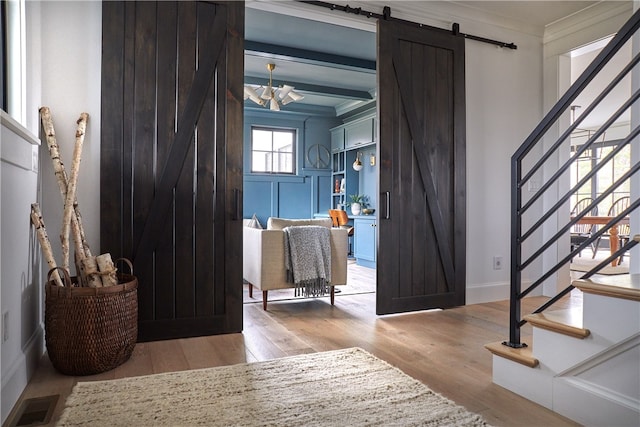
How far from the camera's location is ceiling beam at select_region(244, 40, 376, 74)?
520cm

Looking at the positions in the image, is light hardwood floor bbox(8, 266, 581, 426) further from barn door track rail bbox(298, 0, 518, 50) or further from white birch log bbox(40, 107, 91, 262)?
barn door track rail bbox(298, 0, 518, 50)

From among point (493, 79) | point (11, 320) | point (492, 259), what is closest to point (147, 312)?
point (11, 320)

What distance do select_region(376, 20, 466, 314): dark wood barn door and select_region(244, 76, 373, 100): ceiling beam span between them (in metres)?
3.31

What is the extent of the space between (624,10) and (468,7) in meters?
1.29

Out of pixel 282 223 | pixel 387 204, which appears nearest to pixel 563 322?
pixel 387 204

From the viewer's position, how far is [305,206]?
8602 millimetres

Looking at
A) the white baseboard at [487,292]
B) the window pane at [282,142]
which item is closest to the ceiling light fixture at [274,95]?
the window pane at [282,142]

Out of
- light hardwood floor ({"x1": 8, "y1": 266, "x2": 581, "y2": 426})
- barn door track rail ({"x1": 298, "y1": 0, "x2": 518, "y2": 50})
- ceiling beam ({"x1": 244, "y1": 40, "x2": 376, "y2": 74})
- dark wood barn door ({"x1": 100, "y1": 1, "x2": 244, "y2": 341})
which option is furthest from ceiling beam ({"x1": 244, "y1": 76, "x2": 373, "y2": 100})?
light hardwood floor ({"x1": 8, "y1": 266, "x2": 581, "y2": 426})

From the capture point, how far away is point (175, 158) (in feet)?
9.66

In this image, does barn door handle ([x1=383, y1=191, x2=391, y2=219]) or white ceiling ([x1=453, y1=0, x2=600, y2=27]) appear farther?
white ceiling ([x1=453, y1=0, x2=600, y2=27])

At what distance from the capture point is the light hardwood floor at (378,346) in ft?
6.60

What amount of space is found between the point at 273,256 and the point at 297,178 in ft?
15.9

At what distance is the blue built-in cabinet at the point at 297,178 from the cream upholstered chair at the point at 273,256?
4.09 meters

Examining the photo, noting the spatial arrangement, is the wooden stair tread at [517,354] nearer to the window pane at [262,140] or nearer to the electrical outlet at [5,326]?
the electrical outlet at [5,326]
